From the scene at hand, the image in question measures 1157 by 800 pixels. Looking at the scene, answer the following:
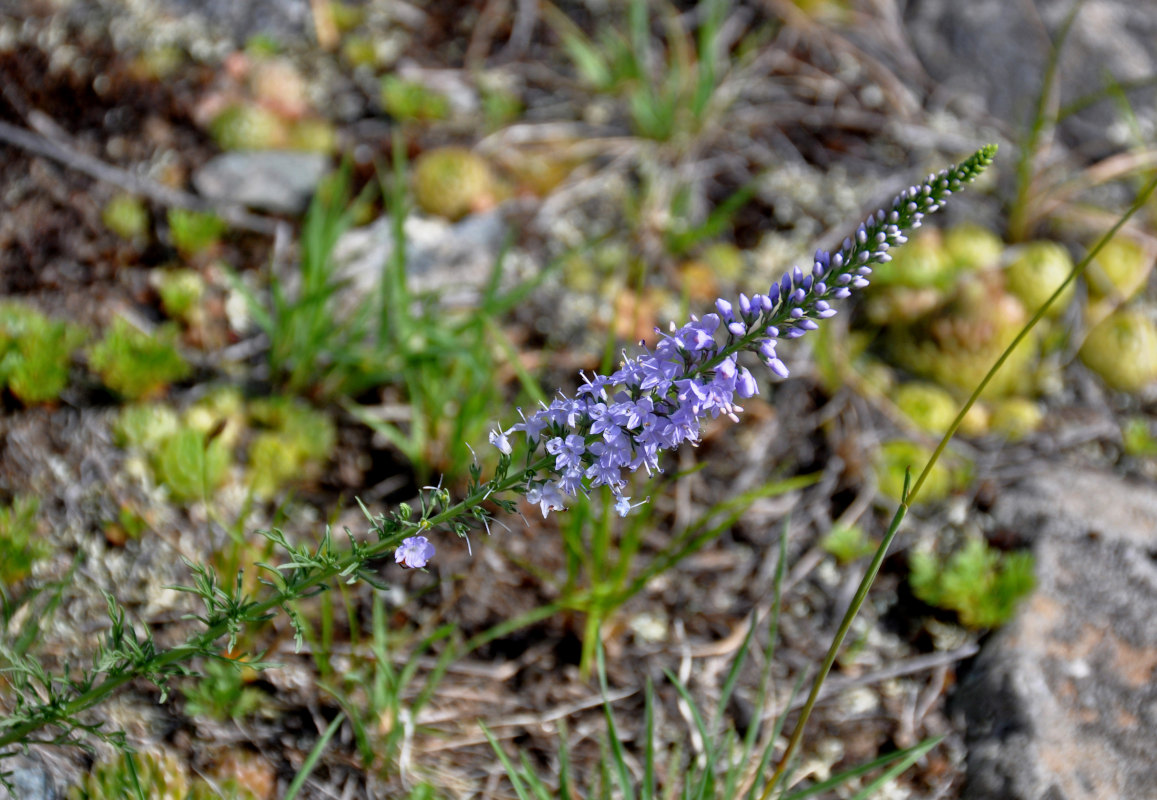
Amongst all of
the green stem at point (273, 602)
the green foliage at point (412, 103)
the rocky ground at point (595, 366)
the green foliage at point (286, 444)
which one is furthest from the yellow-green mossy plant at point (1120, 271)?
the green stem at point (273, 602)

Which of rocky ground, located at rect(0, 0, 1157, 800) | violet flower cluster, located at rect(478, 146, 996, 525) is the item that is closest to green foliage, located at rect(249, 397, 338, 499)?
rocky ground, located at rect(0, 0, 1157, 800)

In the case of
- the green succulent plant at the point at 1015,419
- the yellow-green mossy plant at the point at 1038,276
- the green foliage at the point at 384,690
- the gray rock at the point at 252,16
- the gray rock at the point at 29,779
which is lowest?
the green foliage at the point at 384,690

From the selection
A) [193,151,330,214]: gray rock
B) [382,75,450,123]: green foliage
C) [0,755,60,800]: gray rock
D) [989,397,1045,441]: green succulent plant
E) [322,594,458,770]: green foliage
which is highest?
[382,75,450,123]: green foliage

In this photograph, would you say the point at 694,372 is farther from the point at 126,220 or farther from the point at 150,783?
the point at 126,220

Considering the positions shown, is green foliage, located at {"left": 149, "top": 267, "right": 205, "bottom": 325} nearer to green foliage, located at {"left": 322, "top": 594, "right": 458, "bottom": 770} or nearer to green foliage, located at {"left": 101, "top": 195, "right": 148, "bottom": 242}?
green foliage, located at {"left": 101, "top": 195, "right": 148, "bottom": 242}

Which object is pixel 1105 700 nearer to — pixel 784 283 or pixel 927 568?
pixel 927 568

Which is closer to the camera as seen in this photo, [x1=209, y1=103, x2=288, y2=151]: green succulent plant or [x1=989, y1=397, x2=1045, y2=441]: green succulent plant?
[x1=989, y1=397, x2=1045, y2=441]: green succulent plant

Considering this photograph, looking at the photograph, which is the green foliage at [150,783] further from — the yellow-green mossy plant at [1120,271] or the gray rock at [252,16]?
the yellow-green mossy plant at [1120,271]

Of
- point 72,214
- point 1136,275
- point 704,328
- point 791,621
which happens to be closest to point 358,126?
point 72,214
